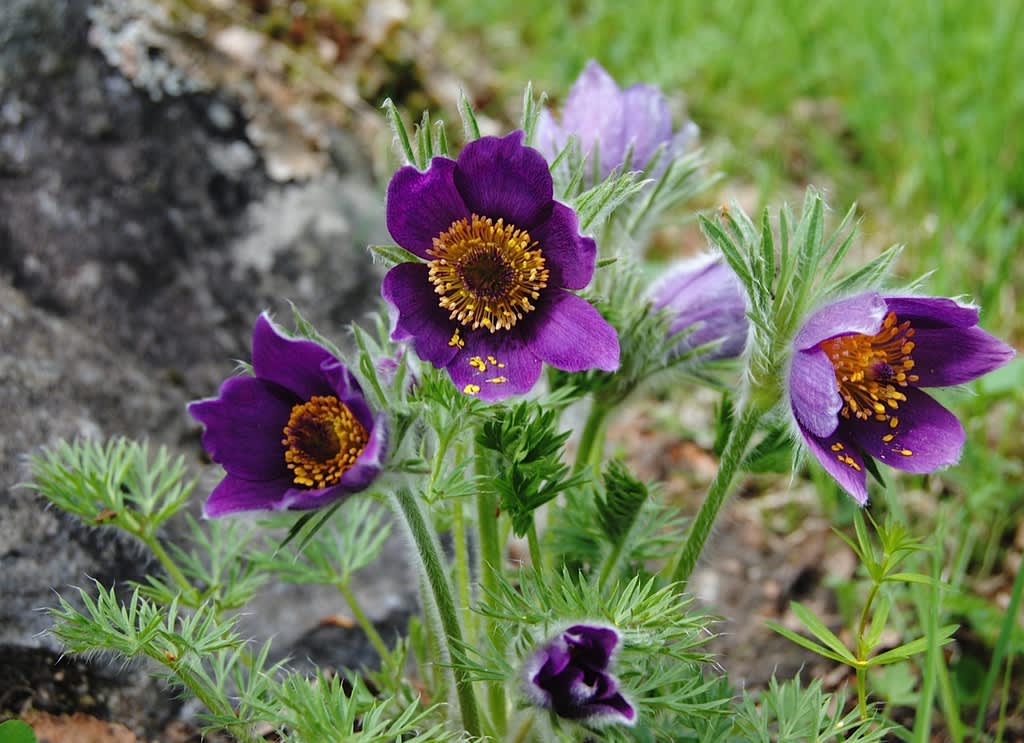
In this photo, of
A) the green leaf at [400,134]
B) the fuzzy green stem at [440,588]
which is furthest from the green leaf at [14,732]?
the green leaf at [400,134]

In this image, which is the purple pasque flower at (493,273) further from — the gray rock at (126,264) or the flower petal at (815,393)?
the gray rock at (126,264)

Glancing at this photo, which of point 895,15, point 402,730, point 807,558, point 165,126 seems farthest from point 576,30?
point 402,730

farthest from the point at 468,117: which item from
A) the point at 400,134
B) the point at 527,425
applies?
the point at 527,425

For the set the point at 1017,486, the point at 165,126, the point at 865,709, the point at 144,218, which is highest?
the point at 165,126

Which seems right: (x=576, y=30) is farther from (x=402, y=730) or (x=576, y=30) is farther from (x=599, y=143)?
(x=402, y=730)

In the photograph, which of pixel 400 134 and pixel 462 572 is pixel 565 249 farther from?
pixel 462 572

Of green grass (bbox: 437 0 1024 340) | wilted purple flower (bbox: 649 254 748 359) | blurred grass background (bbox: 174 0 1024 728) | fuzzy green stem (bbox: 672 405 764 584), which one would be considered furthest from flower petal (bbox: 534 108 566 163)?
green grass (bbox: 437 0 1024 340)
